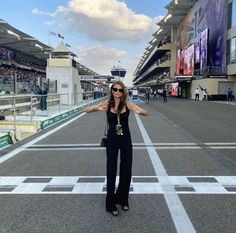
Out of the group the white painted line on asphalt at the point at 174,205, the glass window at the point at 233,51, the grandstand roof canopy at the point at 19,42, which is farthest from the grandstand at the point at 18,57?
the glass window at the point at 233,51

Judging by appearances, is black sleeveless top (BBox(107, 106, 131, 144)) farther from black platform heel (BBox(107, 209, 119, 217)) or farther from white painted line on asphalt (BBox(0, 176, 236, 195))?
white painted line on asphalt (BBox(0, 176, 236, 195))

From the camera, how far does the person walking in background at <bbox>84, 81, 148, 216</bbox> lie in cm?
523

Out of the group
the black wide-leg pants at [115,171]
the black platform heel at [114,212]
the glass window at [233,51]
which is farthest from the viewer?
the glass window at [233,51]

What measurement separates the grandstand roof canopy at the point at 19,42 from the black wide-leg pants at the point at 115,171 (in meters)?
45.2

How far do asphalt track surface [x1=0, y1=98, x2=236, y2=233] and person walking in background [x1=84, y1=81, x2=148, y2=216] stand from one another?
0.65 ft

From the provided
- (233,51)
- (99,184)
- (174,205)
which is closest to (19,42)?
(233,51)

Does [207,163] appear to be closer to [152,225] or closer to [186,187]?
[186,187]

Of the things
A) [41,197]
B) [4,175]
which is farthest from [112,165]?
[4,175]

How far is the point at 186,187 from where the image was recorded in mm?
A: 6477

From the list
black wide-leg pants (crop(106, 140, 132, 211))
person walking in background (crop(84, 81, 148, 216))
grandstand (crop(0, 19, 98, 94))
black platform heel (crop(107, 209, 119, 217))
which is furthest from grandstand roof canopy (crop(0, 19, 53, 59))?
black platform heel (crop(107, 209, 119, 217))

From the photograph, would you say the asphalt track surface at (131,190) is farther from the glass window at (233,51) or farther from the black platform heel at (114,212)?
the glass window at (233,51)

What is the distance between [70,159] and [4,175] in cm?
191

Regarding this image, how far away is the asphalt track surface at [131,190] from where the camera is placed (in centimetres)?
479

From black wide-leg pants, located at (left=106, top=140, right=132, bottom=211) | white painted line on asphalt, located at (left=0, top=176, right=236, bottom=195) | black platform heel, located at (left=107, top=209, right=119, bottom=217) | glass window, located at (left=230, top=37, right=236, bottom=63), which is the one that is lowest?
white painted line on asphalt, located at (left=0, top=176, right=236, bottom=195)
